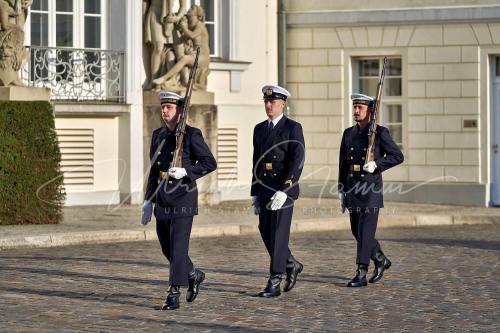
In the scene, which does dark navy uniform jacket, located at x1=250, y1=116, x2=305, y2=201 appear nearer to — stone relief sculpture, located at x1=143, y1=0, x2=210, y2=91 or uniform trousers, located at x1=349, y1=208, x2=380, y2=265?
uniform trousers, located at x1=349, y1=208, x2=380, y2=265

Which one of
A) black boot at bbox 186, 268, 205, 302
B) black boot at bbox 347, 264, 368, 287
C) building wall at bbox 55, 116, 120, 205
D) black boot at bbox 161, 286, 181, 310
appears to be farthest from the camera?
building wall at bbox 55, 116, 120, 205

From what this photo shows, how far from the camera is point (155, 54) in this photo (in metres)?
22.9

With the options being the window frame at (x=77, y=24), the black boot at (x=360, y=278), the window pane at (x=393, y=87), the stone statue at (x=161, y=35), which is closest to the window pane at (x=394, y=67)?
the window pane at (x=393, y=87)

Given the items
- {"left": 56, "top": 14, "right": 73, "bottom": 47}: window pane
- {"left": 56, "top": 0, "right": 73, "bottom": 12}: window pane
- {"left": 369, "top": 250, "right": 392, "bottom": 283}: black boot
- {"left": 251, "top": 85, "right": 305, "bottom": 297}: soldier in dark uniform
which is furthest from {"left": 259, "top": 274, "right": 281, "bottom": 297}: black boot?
{"left": 56, "top": 0, "right": 73, "bottom": 12}: window pane

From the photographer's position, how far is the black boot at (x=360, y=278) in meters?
12.8

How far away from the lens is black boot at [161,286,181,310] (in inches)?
436

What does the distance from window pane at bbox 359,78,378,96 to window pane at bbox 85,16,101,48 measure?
510cm

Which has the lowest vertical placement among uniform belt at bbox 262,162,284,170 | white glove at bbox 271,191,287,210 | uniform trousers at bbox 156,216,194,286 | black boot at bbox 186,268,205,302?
black boot at bbox 186,268,205,302

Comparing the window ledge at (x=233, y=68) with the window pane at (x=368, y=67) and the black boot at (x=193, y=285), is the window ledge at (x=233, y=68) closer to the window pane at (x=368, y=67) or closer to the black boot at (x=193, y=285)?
the window pane at (x=368, y=67)

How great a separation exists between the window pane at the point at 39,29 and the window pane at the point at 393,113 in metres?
6.42

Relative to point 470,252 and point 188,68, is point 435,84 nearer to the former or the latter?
point 188,68

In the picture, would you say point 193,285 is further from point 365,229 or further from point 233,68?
point 233,68

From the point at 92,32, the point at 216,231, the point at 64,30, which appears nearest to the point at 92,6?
the point at 92,32

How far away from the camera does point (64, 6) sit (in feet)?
74.2
